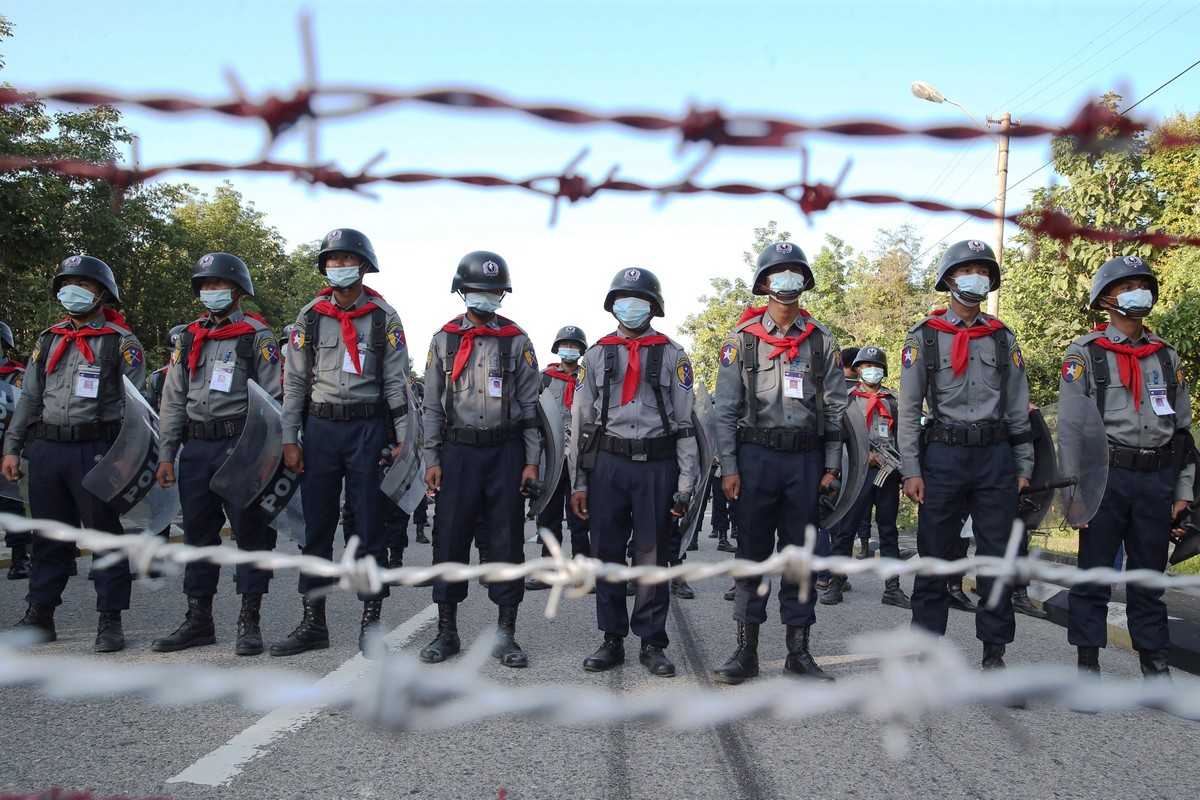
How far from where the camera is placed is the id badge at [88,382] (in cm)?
507

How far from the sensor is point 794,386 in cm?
467

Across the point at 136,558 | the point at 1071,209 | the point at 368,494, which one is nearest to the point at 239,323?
the point at 368,494

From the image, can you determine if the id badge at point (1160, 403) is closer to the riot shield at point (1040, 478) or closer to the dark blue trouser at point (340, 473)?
the riot shield at point (1040, 478)

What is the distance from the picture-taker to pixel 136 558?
150cm

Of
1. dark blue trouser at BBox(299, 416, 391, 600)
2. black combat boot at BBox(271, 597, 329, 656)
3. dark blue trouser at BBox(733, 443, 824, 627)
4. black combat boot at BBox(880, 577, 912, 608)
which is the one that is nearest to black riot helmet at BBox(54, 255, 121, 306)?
dark blue trouser at BBox(299, 416, 391, 600)

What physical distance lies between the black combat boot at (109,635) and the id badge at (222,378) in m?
1.41

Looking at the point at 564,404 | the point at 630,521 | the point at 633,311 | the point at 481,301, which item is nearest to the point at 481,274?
the point at 481,301

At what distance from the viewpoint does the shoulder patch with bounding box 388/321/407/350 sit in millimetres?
5035

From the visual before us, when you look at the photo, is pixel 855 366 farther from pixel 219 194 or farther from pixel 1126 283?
pixel 219 194

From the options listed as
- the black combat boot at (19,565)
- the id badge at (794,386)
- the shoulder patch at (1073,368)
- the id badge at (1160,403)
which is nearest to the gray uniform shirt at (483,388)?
the id badge at (794,386)

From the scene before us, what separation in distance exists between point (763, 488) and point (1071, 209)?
32.7 ft

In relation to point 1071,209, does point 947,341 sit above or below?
below

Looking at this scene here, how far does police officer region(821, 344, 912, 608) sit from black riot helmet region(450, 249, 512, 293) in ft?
11.6

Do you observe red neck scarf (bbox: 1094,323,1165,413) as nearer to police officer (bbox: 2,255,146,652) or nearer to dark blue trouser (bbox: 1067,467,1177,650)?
dark blue trouser (bbox: 1067,467,1177,650)
